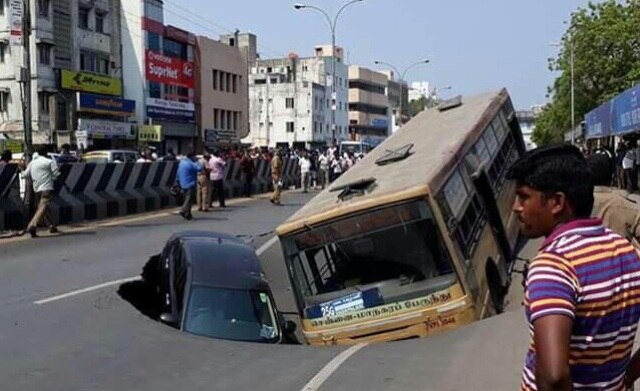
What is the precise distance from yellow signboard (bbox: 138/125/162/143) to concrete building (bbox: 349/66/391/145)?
216ft

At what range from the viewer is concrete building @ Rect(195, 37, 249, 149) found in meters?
74.7

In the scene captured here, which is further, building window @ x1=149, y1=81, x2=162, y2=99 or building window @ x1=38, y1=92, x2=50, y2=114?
building window @ x1=149, y1=81, x2=162, y2=99

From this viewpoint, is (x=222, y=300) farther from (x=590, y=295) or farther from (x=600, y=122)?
(x=600, y=122)

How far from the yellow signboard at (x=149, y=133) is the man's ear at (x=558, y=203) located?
59.2 m

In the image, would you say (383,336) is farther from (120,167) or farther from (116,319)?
(120,167)

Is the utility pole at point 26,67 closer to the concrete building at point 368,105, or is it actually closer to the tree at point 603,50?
the tree at point 603,50

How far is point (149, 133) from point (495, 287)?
52778 mm

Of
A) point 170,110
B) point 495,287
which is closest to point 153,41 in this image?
point 170,110

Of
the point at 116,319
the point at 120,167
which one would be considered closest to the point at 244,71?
the point at 120,167

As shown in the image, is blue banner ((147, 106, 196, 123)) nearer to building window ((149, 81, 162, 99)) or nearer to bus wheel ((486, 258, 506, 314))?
building window ((149, 81, 162, 99))

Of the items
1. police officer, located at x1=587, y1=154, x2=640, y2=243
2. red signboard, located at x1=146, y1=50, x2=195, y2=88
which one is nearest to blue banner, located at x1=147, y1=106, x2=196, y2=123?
red signboard, located at x1=146, y1=50, x2=195, y2=88

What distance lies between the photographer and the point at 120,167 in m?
23.6

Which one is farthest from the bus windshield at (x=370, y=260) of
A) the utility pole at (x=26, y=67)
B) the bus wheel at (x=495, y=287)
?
the utility pole at (x=26, y=67)

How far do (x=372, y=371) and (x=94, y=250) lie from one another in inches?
374
